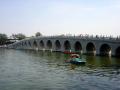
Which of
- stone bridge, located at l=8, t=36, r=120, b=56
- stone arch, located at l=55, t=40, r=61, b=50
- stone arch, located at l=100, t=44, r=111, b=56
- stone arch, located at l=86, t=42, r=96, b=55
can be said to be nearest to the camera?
stone bridge, located at l=8, t=36, r=120, b=56

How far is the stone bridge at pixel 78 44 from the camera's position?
76.1 metres

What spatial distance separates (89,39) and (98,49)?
20.5 ft

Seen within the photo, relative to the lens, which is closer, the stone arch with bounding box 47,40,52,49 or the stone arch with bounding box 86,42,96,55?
the stone arch with bounding box 86,42,96,55

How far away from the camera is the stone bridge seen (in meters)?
76.1

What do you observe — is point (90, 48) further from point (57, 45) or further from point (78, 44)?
point (57, 45)

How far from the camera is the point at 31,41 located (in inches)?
5325

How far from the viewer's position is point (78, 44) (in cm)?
9844

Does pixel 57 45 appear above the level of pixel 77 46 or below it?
above

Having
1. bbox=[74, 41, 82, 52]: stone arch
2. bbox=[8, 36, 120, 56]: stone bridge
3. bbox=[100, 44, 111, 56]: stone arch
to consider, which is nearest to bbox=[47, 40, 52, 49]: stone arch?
bbox=[8, 36, 120, 56]: stone bridge

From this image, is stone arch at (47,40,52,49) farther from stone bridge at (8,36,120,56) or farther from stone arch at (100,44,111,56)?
stone arch at (100,44,111,56)

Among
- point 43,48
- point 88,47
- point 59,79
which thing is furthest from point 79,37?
point 59,79

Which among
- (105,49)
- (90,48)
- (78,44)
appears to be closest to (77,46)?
(78,44)

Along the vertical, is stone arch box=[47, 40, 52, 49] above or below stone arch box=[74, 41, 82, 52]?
above

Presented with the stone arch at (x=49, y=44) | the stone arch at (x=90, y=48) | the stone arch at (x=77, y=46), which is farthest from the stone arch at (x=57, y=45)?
the stone arch at (x=90, y=48)
